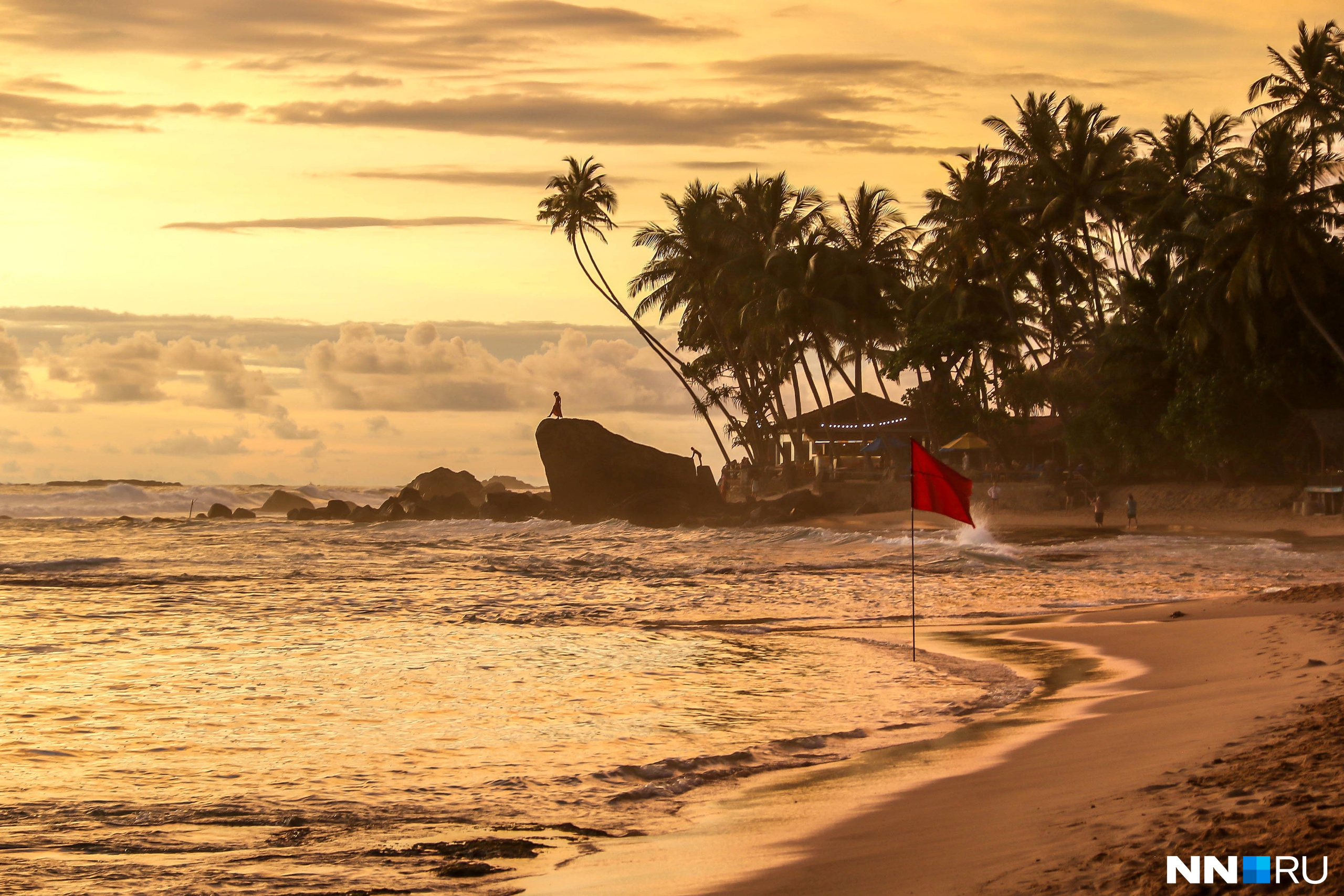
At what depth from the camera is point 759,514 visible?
4088 cm

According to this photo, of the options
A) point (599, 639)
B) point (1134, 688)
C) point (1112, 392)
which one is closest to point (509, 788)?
point (1134, 688)

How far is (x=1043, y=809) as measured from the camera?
5238 mm

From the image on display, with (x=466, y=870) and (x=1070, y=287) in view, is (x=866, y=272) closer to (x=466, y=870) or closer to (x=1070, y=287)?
(x=1070, y=287)

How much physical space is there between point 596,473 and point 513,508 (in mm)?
4245

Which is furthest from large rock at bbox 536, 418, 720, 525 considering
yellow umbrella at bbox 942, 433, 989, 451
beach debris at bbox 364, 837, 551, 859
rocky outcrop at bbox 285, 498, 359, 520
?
beach debris at bbox 364, 837, 551, 859

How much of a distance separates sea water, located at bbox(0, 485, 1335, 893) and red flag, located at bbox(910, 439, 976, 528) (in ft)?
5.39

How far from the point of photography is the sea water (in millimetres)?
5984

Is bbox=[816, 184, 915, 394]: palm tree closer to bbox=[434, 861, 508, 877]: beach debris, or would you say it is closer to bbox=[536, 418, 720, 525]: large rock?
bbox=[536, 418, 720, 525]: large rock

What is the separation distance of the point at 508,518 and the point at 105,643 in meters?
34.0

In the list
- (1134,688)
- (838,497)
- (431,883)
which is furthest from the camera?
(838,497)

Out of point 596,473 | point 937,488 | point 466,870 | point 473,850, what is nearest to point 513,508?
point 596,473

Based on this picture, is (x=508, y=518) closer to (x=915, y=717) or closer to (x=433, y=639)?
(x=433, y=639)

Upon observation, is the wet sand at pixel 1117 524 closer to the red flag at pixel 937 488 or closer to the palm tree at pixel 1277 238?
the palm tree at pixel 1277 238

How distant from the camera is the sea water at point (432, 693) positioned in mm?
5984
